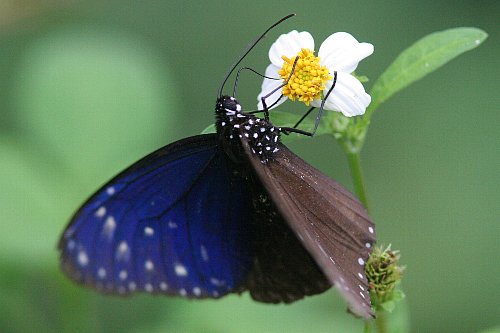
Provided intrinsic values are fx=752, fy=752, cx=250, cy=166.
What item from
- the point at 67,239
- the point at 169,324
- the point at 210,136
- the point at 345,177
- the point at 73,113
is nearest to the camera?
the point at 67,239

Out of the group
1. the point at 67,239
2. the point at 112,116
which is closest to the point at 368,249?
the point at 67,239

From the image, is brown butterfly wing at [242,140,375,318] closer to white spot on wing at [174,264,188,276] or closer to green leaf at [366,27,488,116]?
green leaf at [366,27,488,116]

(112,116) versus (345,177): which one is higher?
(112,116)

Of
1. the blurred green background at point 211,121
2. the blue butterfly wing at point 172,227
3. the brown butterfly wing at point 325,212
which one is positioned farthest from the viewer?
the blurred green background at point 211,121

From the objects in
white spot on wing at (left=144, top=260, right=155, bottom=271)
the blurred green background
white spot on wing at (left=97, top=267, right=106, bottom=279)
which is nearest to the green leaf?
white spot on wing at (left=144, top=260, right=155, bottom=271)

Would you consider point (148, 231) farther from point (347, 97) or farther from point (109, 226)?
point (347, 97)

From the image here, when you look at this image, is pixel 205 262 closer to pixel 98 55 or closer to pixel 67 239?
pixel 67 239

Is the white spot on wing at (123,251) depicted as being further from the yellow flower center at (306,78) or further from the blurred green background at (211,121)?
the blurred green background at (211,121)

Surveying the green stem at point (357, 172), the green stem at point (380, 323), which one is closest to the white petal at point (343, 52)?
the green stem at point (357, 172)
